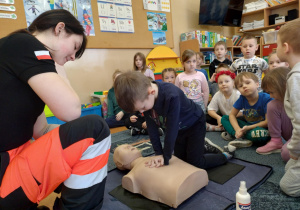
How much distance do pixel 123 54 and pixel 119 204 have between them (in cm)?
269

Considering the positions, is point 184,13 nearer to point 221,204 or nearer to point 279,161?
point 279,161

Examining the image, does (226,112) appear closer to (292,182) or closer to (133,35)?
(292,182)

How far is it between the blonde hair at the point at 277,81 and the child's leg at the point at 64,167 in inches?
41.7

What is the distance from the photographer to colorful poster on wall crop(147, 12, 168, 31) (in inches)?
141

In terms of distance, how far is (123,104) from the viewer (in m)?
0.94

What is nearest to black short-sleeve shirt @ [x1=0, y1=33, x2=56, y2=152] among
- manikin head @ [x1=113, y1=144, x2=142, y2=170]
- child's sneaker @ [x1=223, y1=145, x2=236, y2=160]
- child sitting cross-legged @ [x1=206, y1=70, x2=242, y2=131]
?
manikin head @ [x1=113, y1=144, x2=142, y2=170]

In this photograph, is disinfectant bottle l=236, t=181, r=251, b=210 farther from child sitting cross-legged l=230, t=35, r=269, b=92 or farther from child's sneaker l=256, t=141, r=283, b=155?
child sitting cross-legged l=230, t=35, r=269, b=92

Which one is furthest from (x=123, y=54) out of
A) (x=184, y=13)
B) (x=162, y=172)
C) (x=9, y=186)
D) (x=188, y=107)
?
(x=9, y=186)

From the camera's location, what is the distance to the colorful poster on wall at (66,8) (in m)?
2.56

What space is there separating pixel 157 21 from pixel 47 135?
132 inches

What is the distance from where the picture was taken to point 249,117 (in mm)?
1732

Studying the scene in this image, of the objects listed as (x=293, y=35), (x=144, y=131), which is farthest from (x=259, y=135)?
(x=144, y=131)

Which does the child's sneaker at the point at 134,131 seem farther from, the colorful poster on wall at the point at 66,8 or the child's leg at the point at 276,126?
the colorful poster on wall at the point at 66,8

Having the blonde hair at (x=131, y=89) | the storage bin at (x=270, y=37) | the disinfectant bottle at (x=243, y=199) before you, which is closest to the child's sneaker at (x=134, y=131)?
the blonde hair at (x=131, y=89)
